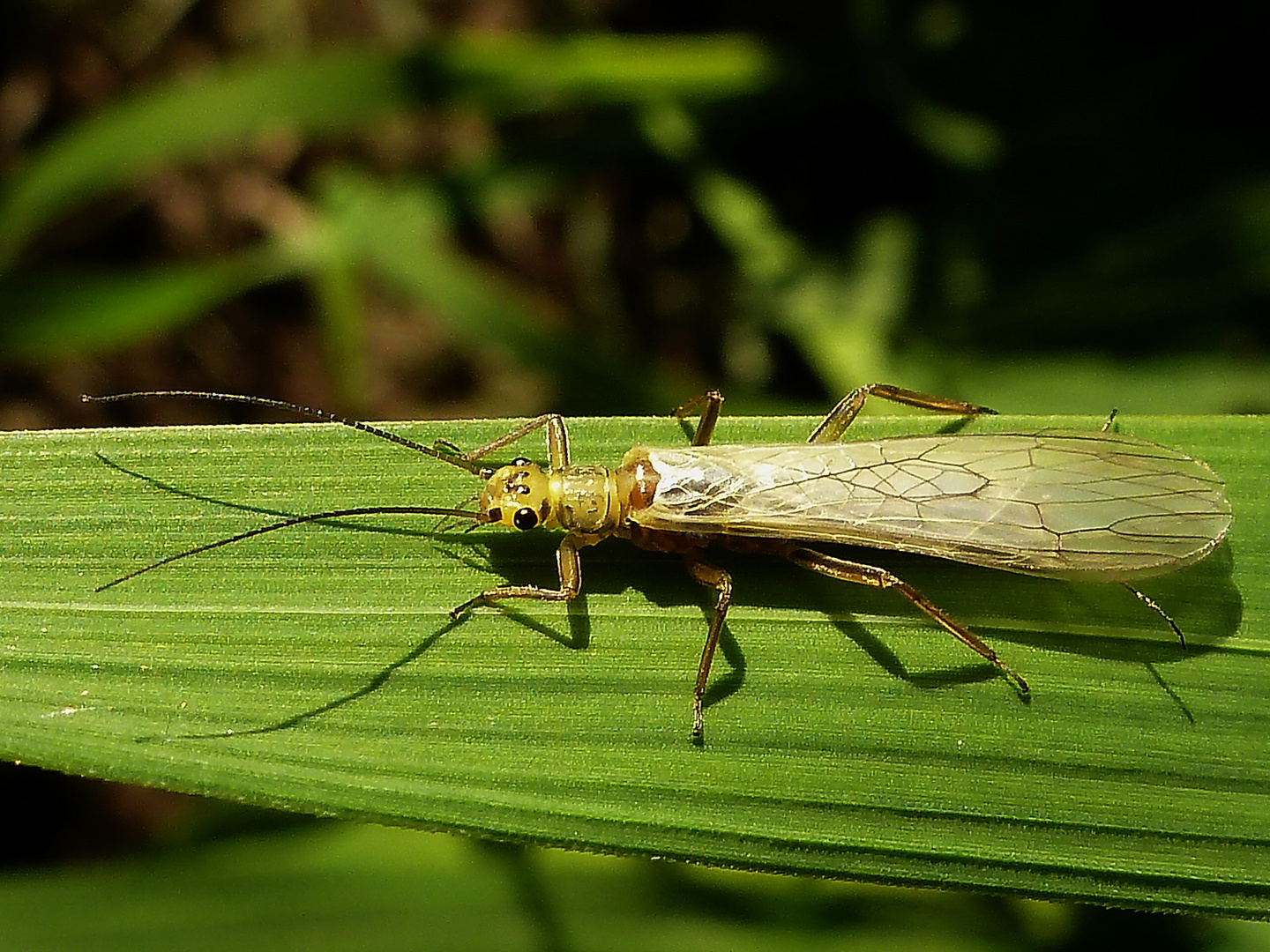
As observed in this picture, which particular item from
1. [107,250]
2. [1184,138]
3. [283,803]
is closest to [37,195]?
[107,250]

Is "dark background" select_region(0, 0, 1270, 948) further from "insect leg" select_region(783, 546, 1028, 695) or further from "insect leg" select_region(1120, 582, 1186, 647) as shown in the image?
→ "insect leg" select_region(1120, 582, 1186, 647)

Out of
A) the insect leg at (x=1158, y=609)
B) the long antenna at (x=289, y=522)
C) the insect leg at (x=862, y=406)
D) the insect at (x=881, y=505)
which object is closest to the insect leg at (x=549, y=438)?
the insect at (x=881, y=505)

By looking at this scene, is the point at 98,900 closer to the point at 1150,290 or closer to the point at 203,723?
the point at 203,723

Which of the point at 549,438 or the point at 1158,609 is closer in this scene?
the point at 1158,609

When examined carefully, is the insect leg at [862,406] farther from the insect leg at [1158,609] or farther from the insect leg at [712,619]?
the insect leg at [1158,609]

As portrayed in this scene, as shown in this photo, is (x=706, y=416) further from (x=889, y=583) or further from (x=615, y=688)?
(x=615, y=688)

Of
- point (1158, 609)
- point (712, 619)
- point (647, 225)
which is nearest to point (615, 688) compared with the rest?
point (712, 619)
